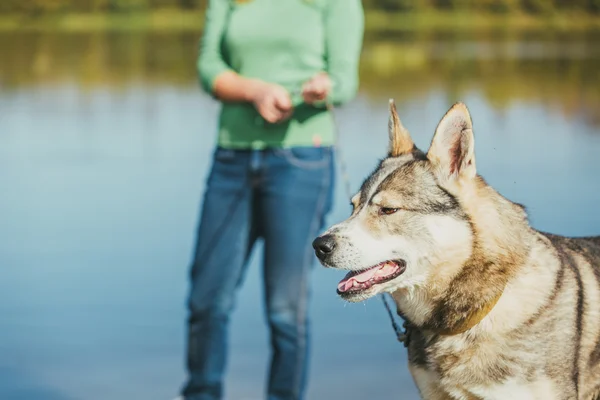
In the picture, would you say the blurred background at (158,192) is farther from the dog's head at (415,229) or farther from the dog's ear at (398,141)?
the dog's head at (415,229)

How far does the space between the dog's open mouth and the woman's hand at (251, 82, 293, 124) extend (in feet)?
3.83

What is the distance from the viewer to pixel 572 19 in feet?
158

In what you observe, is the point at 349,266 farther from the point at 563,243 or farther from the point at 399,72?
the point at 399,72

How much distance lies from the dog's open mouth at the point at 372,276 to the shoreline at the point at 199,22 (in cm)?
4657

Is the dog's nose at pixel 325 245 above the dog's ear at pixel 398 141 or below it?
below

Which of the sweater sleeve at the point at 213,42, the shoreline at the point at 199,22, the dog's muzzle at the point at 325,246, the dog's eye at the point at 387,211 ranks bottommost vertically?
the dog's muzzle at the point at 325,246

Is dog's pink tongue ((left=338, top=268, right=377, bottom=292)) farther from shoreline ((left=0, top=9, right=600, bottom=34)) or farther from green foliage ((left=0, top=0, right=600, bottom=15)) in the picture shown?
shoreline ((left=0, top=9, right=600, bottom=34))

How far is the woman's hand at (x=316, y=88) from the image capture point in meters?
5.44

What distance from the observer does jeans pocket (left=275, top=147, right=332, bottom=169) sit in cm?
563

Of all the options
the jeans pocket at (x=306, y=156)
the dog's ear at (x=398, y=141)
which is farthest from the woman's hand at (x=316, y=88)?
the dog's ear at (x=398, y=141)

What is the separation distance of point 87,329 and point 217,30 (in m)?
2.98

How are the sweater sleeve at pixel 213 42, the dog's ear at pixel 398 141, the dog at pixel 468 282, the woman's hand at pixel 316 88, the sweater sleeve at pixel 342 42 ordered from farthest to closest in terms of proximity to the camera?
1. the sweater sleeve at pixel 213 42
2. the sweater sleeve at pixel 342 42
3. the woman's hand at pixel 316 88
4. the dog's ear at pixel 398 141
5. the dog at pixel 468 282

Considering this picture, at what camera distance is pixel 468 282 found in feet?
14.8

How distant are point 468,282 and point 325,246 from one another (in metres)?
0.55
